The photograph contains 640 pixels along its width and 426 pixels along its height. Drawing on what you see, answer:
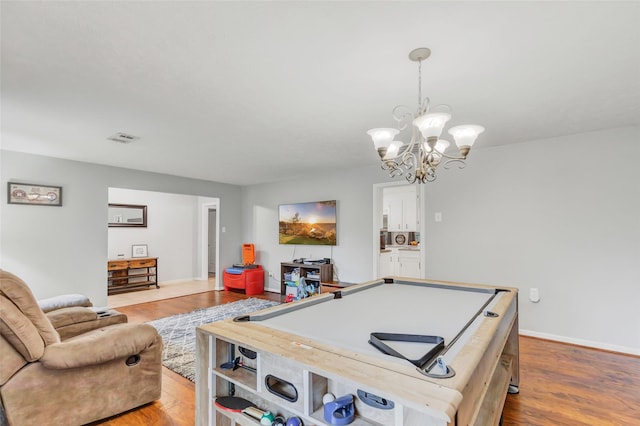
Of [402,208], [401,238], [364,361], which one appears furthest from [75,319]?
[401,238]

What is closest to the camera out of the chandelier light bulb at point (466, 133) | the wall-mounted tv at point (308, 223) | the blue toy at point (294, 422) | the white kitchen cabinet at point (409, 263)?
the blue toy at point (294, 422)

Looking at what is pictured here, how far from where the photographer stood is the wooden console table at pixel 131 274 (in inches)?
232

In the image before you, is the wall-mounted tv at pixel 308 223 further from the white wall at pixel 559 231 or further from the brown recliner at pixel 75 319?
the brown recliner at pixel 75 319

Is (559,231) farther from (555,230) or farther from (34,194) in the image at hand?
(34,194)

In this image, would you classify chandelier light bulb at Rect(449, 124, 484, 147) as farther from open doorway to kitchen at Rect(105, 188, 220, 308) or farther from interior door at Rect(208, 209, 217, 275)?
interior door at Rect(208, 209, 217, 275)

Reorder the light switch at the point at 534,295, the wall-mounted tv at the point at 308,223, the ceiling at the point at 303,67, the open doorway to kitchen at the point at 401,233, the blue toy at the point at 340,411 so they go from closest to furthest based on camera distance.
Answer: the blue toy at the point at 340,411, the ceiling at the point at 303,67, the light switch at the point at 534,295, the wall-mounted tv at the point at 308,223, the open doorway to kitchen at the point at 401,233

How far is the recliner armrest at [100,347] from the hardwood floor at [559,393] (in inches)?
18.3

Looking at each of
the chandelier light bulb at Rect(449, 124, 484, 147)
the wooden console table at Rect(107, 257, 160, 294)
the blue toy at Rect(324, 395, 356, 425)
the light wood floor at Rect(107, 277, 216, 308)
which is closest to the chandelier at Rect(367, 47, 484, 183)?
the chandelier light bulb at Rect(449, 124, 484, 147)

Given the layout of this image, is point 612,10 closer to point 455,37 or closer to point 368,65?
point 455,37

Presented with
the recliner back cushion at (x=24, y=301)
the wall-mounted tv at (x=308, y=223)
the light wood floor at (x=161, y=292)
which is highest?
the wall-mounted tv at (x=308, y=223)

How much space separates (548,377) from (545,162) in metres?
2.28

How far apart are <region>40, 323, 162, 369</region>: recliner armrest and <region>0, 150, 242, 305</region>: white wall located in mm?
2818

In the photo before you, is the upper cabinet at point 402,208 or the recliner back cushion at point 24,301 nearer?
the recliner back cushion at point 24,301

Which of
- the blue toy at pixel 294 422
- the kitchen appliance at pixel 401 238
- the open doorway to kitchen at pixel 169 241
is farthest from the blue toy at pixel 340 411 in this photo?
the kitchen appliance at pixel 401 238
